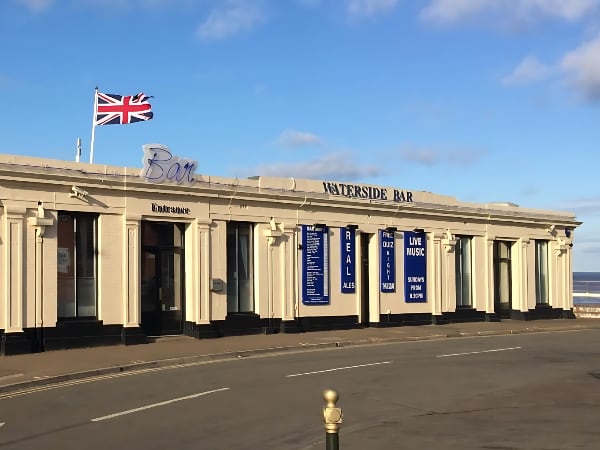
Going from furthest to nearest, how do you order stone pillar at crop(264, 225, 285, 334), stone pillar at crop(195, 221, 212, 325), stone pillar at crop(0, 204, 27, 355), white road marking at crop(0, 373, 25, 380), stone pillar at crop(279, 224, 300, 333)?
stone pillar at crop(279, 224, 300, 333) → stone pillar at crop(264, 225, 285, 334) → stone pillar at crop(195, 221, 212, 325) → stone pillar at crop(0, 204, 27, 355) → white road marking at crop(0, 373, 25, 380)

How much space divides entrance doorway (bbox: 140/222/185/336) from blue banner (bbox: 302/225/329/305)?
469cm

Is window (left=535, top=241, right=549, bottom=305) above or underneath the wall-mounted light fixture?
underneath

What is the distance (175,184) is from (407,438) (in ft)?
48.8

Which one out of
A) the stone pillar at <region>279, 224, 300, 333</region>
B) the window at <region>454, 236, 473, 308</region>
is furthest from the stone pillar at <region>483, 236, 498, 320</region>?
the stone pillar at <region>279, 224, 300, 333</region>

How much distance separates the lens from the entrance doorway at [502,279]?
3466cm

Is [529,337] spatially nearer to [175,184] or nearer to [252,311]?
[252,311]

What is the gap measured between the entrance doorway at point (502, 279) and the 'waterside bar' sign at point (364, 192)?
692cm

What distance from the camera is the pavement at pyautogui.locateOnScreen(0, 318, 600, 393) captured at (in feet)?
52.8

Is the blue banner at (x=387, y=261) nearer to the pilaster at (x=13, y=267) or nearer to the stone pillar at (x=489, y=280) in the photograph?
the stone pillar at (x=489, y=280)

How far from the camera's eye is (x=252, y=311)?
83.3 feet

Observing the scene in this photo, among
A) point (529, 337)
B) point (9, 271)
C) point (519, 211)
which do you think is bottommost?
point (529, 337)

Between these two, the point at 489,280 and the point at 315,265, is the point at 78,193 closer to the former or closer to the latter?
the point at 315,265

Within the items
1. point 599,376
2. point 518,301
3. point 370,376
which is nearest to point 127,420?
point 370,376

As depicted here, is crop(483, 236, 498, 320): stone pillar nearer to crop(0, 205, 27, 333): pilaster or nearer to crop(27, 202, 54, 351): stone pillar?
crop(27, 202, 54, 351): stone pillar
